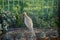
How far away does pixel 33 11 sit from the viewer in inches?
82.3

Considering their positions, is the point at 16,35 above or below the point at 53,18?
below

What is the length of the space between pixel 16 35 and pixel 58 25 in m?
0.58

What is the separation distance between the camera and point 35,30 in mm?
2098

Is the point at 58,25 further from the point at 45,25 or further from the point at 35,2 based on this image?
the point at 35,2

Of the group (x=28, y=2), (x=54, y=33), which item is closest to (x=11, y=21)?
(x=28, y=2)

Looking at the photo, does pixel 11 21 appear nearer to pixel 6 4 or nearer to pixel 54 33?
pixel 6 4

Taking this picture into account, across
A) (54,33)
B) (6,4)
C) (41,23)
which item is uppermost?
(6,4)

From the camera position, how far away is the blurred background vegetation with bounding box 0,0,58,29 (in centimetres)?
200

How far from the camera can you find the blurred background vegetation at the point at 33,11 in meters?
2.00

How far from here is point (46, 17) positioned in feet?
7.06

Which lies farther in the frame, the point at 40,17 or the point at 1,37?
the point at 40,17

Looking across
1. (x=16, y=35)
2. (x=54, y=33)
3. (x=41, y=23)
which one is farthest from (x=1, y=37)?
(x=54, y=33)

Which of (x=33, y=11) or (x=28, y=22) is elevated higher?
(x=33, y=11)

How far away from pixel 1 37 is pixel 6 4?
400 millimetres
